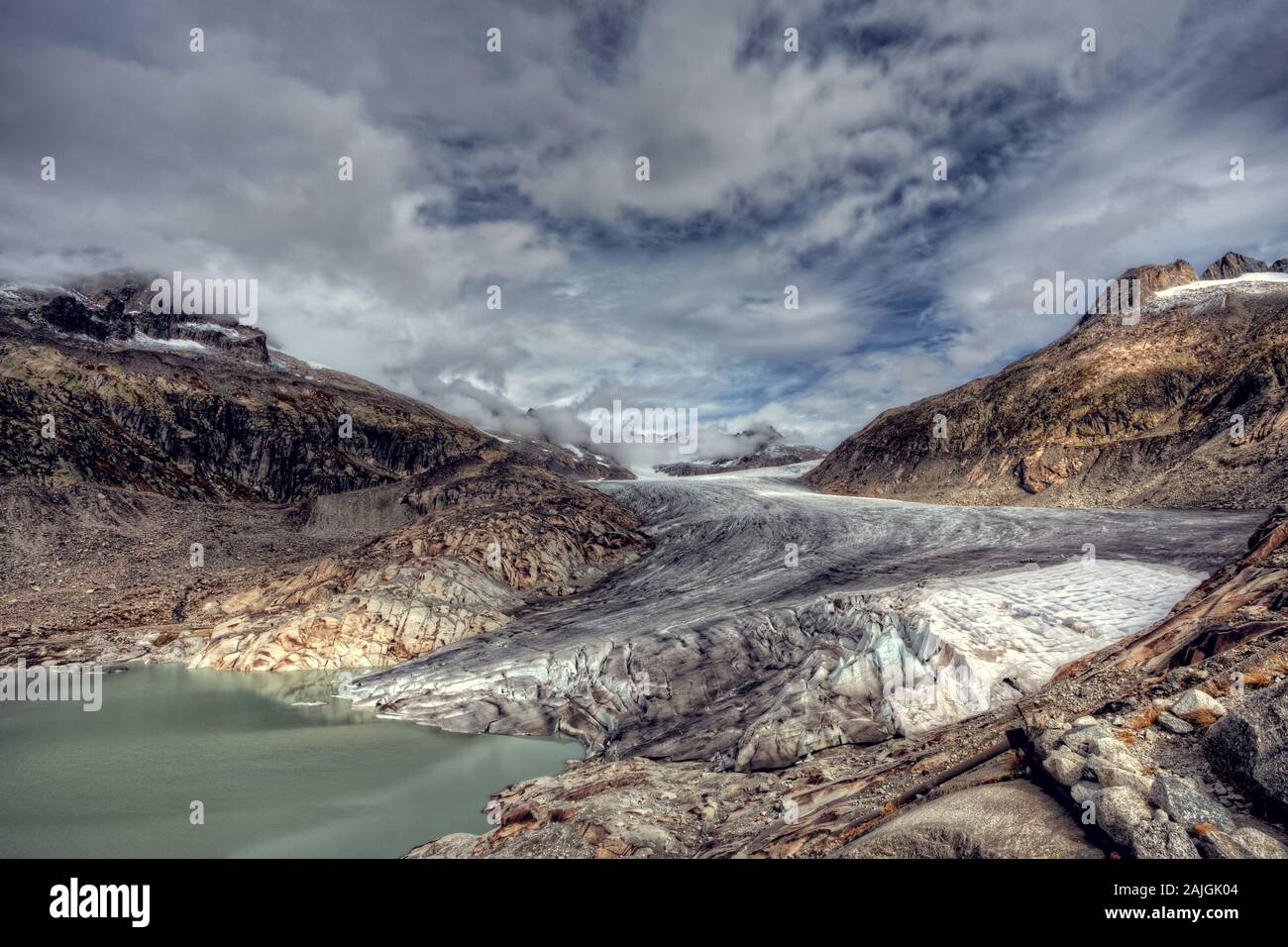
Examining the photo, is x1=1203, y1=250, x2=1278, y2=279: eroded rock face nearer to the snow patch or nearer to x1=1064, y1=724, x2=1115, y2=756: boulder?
x1=1064, y1=724, x2=1115, y2=756: boulder

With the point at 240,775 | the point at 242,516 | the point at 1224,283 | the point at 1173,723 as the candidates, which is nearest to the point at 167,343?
the point at 242,516

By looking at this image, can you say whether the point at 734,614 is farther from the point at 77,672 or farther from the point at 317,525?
the point at 317,525

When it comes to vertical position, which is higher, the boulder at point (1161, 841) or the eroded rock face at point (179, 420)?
the eroded rock face at point (179, 420)

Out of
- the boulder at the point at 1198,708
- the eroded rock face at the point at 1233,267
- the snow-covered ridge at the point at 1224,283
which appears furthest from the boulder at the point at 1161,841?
the eroded rock face at the point at 1233,267

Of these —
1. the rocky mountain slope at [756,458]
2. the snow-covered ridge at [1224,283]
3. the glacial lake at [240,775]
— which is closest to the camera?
the glacial lake at [240,775]

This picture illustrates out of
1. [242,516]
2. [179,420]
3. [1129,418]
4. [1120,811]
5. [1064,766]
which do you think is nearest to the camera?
[1120,811]

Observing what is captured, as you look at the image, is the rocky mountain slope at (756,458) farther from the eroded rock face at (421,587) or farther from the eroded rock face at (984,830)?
the eroded rock face at (984,830)

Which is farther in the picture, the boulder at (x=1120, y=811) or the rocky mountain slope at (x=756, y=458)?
the rocky mountain slope at (x=756, y=458)

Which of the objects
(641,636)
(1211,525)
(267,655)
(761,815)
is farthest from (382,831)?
(1211,525)

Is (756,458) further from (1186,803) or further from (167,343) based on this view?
(1186,803)
